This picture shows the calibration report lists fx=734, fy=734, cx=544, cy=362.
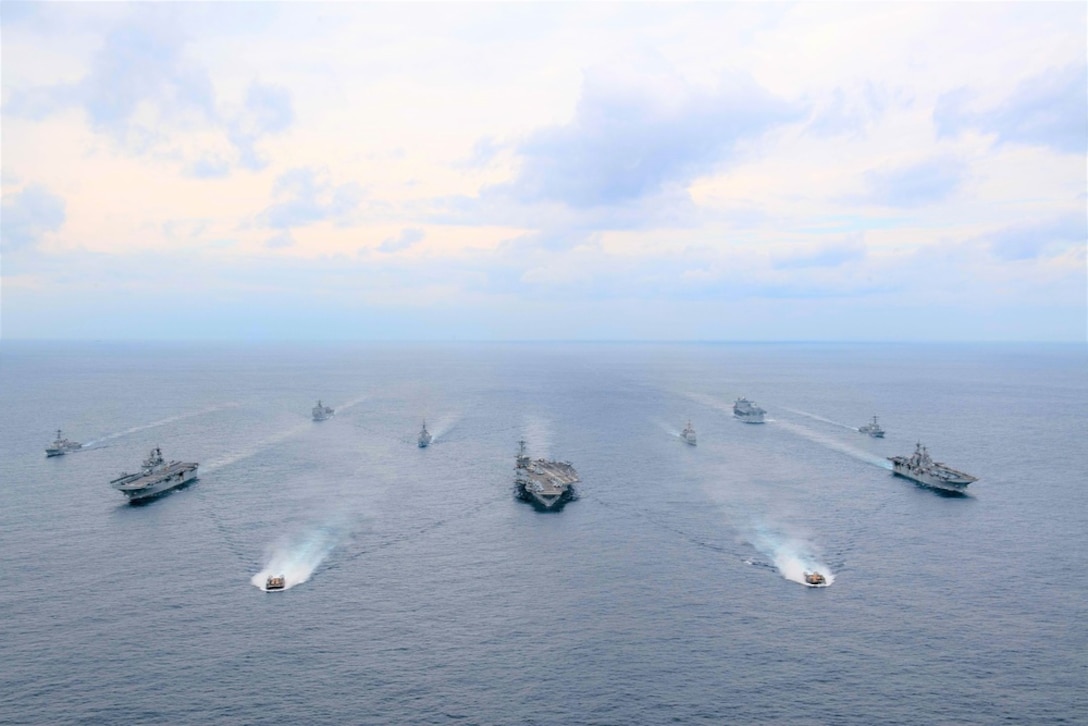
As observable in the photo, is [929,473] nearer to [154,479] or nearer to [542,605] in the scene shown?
[542,605]

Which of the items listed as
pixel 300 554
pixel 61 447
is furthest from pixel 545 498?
pixel 61 447

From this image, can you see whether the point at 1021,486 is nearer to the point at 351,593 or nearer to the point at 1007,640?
the point at 1007,640

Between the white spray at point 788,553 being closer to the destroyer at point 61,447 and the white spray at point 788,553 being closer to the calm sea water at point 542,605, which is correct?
the calm sea water at point 542,605

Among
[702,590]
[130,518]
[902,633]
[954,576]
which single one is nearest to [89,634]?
[130,518]

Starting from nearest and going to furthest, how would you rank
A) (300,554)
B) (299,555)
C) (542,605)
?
(542,605) → (299,555) → (300,554)

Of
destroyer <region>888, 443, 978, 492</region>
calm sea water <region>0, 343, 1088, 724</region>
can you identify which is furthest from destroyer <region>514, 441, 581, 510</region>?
destroyer <region>888, 443, 978, 492</region>

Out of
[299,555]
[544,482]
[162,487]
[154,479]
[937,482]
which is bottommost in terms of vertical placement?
[299,555]
